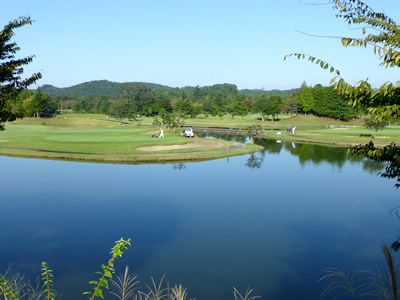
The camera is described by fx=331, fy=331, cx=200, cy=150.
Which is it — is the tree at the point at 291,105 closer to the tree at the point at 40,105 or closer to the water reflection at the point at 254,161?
the water reflection at the point at 254,161

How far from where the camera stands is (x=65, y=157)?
49.1 meters

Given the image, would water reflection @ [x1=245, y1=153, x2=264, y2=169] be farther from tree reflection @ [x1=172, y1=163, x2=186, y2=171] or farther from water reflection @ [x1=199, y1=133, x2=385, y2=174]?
tree reflection @ [x1=172, y1=163, x2=186, y2=171]

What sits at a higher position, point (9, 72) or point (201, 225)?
point (9, 72)

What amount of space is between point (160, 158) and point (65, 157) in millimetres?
14215

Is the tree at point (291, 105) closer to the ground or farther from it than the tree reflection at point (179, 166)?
farther from it

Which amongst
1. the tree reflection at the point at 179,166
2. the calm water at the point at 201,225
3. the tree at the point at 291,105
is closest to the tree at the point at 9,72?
the calm water at the point at 201,225

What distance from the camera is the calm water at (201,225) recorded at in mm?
16406

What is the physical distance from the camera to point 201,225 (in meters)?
22.8

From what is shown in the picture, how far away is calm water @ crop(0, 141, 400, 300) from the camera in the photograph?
1641 cm

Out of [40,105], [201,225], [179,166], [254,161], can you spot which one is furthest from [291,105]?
[201,225]

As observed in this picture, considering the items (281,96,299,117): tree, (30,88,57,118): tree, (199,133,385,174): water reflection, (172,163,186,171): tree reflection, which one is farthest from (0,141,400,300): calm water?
(30,88,57,118): tree

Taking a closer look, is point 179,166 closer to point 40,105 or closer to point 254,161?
point 254,161

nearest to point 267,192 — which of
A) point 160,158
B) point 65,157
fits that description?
point 160,158

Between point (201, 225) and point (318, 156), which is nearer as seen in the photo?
point (201, 225)
